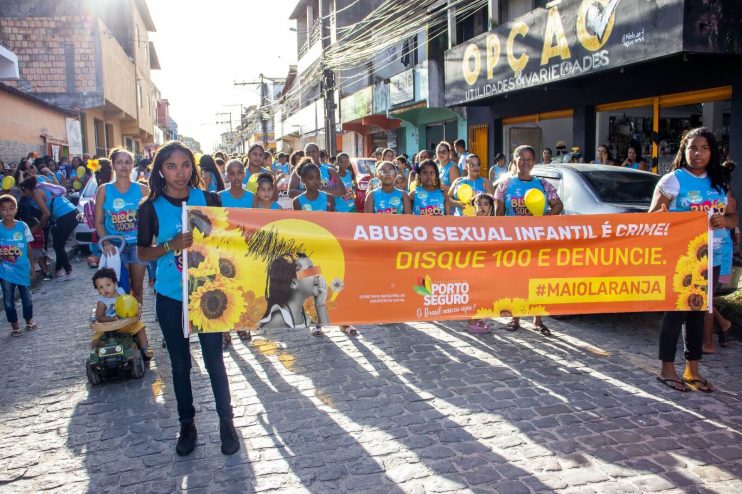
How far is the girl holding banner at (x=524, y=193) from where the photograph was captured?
6.01m

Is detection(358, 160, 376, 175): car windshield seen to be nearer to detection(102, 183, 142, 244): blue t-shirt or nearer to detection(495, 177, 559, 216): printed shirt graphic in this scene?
detection(495, 177, 559, 216): printed shirt graphic

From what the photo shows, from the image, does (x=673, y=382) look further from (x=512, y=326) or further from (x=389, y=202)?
(x=389, y=202)

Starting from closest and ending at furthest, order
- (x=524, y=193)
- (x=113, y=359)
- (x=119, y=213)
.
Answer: (x=113, y=359) < (x=119, y=213) < (x=524, y=193)

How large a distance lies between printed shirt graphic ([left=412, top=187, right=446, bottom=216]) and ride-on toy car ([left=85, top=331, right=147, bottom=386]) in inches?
124

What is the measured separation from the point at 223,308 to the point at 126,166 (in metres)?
2.67

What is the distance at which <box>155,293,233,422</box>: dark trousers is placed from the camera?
3.61 m

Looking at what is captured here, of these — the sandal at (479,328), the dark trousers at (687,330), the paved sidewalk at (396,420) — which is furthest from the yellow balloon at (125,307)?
the dark trousers at (687,330)

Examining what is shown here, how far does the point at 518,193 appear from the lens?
19.9 ft

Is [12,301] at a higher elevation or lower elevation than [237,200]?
lower

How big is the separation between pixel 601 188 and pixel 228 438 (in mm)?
5053

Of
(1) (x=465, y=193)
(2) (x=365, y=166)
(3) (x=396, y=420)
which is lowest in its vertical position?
(3) (x=396, y=420)

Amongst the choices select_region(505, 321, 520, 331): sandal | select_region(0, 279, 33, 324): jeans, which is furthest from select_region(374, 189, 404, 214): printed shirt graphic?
select_region(0, 279, 33, 324): jeans

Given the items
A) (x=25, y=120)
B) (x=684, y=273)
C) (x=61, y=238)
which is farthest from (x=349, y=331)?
(x=25, y=120)

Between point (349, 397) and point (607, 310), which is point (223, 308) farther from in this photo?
point (607, 310)
